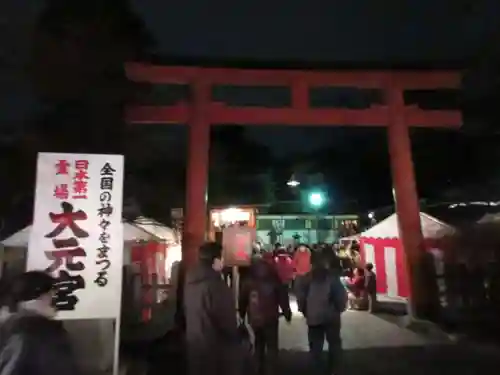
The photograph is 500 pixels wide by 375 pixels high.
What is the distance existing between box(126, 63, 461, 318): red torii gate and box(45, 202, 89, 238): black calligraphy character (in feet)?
12.7

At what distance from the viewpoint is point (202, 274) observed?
4867 millimetres

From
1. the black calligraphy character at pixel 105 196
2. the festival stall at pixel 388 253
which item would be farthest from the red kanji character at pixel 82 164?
the festival stall at pixel 388 253

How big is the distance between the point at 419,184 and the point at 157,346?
11328 millimetres

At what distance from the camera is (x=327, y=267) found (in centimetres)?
589

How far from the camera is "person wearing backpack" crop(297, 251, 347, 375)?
231 inches

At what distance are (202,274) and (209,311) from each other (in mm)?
338

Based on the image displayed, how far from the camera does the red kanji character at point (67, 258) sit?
198 inches

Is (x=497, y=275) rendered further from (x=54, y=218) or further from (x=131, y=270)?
(x=54, y=218)

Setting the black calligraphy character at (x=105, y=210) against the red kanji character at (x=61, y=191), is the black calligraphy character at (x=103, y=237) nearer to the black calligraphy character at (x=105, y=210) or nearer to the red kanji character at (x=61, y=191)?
the black calligraphy character at (x=105, y=210)

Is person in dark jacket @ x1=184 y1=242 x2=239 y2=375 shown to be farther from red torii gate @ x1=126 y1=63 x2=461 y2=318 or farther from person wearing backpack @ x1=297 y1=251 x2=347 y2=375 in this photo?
red torii gate @ x1=126 y1=63 x2=461 y2=318

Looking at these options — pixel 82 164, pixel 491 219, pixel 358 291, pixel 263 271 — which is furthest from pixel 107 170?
pixel 358 291

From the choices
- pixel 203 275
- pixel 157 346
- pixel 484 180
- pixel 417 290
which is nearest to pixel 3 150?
pixel 157 346

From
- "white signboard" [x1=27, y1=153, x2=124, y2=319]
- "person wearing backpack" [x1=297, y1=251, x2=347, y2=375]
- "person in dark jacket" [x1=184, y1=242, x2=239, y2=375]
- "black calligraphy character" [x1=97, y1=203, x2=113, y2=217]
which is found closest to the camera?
"person in dark jacket" [x1=184, y1=242, x2=239, y2=375]

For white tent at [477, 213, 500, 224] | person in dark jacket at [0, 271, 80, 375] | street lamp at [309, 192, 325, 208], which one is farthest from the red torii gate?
street lamp at [309, 192, 325, 208]
